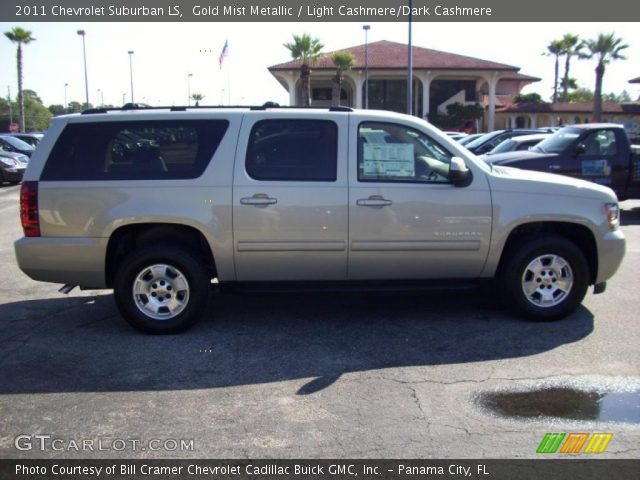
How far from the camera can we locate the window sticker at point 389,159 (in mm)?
5621

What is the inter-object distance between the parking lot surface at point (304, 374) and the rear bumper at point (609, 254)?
1.53ft

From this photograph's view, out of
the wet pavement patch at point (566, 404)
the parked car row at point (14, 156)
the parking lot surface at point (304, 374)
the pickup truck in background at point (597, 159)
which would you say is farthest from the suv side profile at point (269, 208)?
the parked car row at point (14, 156)

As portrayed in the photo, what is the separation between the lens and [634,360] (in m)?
4.93

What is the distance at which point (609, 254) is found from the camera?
19.1ft

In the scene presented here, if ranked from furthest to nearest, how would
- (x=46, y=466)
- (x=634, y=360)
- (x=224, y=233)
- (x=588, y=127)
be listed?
(x=588, y=127)
(x=224, y=233)
(x=634, y=360)
(x=46, y=466)

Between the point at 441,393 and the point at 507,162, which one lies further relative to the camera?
the point at 507,162

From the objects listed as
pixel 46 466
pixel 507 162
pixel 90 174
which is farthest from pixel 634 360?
pixel 507 162

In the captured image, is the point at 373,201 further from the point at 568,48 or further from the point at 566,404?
the point at 568,48

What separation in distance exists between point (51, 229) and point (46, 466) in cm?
257

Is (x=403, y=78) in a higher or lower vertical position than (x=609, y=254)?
higher

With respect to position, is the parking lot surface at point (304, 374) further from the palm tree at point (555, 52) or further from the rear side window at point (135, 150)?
the palm tree at point (555, 52)

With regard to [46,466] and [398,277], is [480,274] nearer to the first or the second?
[398,277]

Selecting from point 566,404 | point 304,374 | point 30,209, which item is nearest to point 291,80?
point 30,209

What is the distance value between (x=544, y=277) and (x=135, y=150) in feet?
12.9
